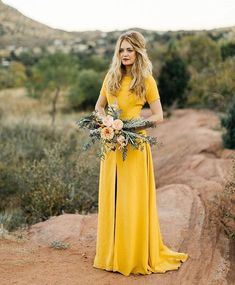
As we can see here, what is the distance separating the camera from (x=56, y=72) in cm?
2309

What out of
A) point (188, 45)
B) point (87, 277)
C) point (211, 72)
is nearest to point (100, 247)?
point (87, 277)

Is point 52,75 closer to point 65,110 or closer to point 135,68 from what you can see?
point 65,110

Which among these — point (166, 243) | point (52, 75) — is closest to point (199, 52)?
point (52, 75)

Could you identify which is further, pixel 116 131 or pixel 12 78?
pixel 12 78

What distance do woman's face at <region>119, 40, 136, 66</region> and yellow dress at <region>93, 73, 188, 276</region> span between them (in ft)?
0.63

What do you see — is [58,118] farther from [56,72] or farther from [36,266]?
[36,266]

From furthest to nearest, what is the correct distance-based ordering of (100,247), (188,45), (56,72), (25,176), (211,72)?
1. (188,45)
2. (56,72)
3. (211,72)
4. (25,176)
5. (100,247)

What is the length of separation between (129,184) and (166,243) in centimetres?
149

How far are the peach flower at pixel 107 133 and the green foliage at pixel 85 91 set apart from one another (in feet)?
65.0

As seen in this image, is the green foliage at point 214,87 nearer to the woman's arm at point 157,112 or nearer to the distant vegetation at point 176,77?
the distant vegetation at point 176,77

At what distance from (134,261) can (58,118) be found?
649 inches

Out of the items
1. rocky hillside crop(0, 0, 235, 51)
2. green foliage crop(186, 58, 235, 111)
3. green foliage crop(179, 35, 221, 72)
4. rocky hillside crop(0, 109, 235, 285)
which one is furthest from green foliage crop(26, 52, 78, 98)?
rocky hillside crop(0, 0, 235, 51)

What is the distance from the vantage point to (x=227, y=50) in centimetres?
2355

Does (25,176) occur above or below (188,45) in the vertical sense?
below
